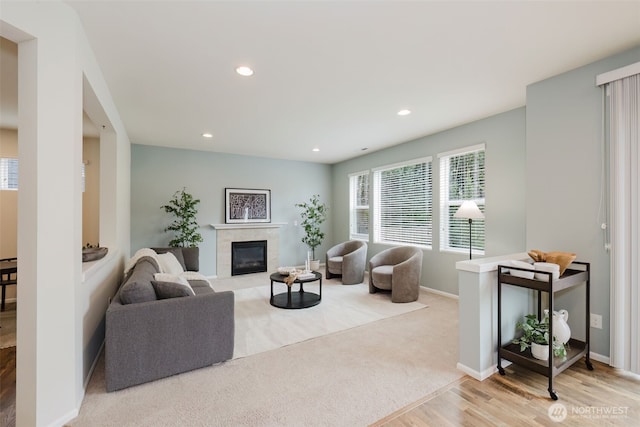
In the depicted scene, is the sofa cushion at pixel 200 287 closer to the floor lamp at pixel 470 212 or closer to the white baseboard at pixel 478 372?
the white baseboard at pixel 478 372

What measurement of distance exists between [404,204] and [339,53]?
11.8ft

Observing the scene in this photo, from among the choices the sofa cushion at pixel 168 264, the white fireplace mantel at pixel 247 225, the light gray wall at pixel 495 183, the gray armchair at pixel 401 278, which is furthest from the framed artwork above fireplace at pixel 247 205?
the light gray wall at pixel 495 183

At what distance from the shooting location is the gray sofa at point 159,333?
2.14m

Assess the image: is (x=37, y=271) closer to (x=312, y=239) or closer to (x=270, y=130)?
(x=270, y=130)

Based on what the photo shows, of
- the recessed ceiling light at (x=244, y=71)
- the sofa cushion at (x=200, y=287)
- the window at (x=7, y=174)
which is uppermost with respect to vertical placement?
the recessed ceiling light at (x=244, y=71)

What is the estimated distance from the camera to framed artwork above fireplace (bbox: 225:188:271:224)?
6234 millimetres

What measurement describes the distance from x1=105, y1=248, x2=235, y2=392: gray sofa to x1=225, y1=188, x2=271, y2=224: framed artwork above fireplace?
3.69 m

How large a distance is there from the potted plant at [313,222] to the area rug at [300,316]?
2009 mm

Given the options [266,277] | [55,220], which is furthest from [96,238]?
[55,220]

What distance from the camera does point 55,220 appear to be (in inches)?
69.3

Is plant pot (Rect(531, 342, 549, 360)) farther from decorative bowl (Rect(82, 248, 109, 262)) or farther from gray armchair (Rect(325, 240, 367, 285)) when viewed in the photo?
decorative bowl (Rect(82, 248, 109, 262))

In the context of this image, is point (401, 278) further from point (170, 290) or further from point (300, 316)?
point (170, 290)

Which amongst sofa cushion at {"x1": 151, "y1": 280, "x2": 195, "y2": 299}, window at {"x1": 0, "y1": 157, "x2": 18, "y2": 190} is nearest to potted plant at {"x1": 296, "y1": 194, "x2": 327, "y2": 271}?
sofa cushion at {"x1": 151, "y1": 280, "x2": 195, "y2": 299}

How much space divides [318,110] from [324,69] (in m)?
1.04
